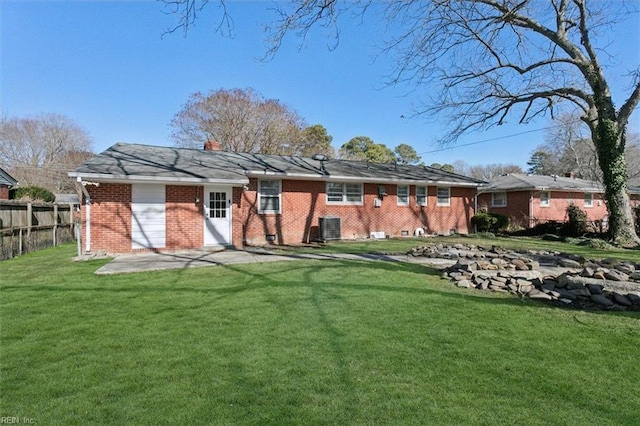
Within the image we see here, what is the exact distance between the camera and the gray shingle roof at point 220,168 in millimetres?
10320

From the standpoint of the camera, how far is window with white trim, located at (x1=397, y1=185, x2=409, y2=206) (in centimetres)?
1653

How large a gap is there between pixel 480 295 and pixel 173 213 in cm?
888

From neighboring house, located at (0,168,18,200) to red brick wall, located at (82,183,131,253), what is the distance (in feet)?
38.9

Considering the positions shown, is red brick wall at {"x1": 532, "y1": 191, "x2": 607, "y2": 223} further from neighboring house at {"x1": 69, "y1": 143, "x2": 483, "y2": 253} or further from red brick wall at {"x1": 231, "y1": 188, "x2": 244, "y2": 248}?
red brick wall at {"x1": 231, "y1": 188, "x2": 244, "y2": 248}

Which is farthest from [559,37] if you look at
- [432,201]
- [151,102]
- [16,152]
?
[16,152]

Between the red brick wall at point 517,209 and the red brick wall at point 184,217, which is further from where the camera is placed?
the red brick wall at point 517,209

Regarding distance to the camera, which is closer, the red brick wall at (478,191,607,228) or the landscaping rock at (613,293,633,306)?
the landscaping rock at (613,293,633,306)

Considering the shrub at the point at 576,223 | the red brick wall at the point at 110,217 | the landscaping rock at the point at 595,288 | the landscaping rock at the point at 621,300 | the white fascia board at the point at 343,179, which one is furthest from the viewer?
the shrub at the point at 576,223

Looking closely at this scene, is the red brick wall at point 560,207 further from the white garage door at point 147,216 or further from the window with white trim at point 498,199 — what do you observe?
the white garage door at point 147,216

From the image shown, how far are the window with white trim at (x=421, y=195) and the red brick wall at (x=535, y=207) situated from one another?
789 cm

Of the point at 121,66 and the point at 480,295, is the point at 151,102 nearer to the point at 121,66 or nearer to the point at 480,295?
the point at 121,66

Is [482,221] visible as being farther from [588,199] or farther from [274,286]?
[274,286]

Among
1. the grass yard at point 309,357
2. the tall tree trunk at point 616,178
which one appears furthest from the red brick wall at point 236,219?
the tall tree trunk at point 616,178

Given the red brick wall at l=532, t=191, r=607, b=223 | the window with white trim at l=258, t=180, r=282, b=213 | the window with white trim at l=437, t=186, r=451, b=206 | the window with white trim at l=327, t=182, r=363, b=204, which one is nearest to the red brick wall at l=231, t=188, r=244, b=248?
the window with white trim at l=258, t=180, r=282, b=213
